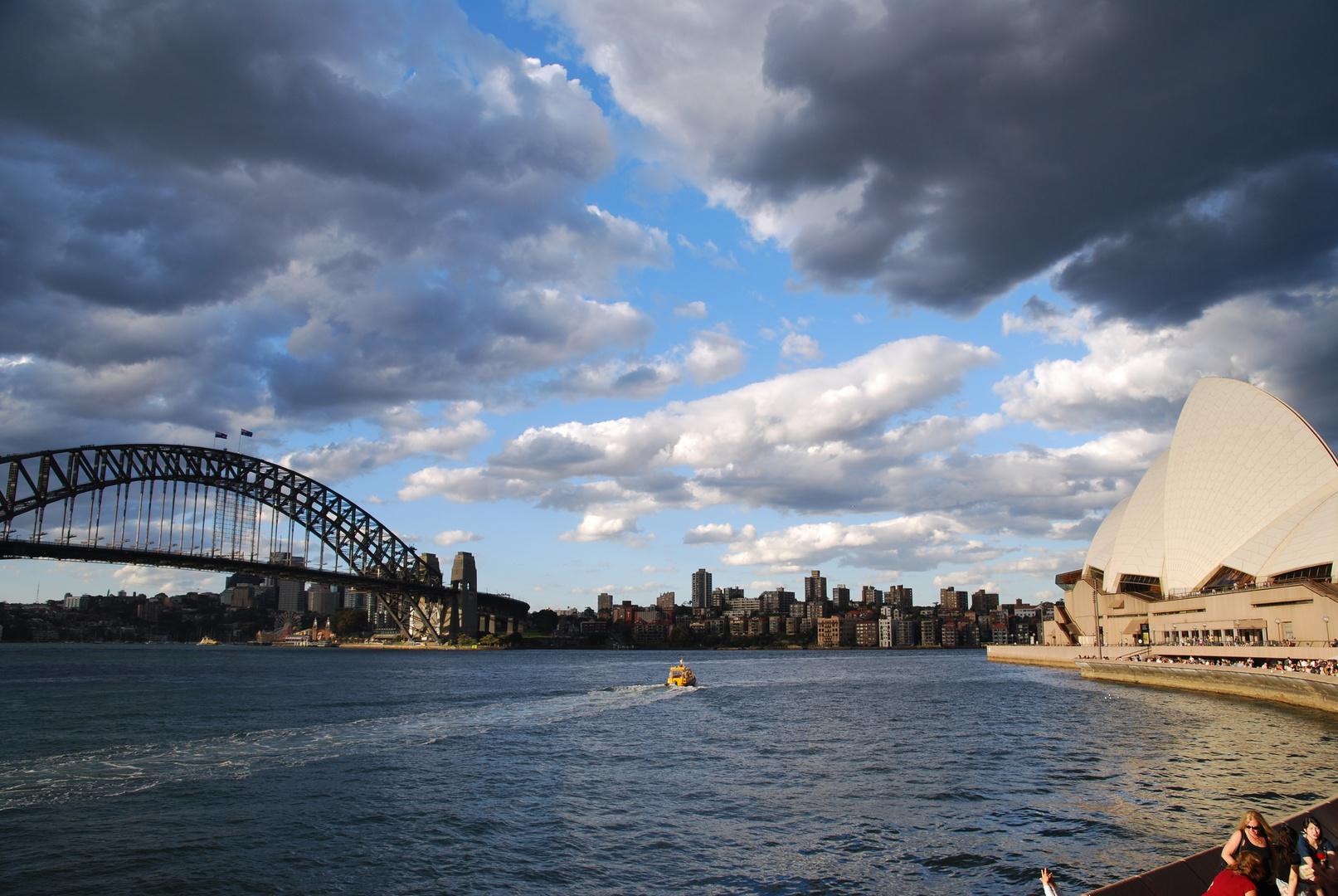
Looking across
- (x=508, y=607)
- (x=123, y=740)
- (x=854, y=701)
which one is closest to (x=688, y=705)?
(x=854, y=701)

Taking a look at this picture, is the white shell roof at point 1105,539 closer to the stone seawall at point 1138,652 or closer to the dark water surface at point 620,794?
the stone seawall at point 1138,652

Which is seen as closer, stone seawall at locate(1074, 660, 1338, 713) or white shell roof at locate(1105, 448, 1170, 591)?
stone seawall at locate(1074, 660, 1338, 713)

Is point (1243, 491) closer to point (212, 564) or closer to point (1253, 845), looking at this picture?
point (1253, 845)

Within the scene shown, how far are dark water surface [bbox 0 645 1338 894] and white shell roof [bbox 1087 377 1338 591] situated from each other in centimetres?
1766

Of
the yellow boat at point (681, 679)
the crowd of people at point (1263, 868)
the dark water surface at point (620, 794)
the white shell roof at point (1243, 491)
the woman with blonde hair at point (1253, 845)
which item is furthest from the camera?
the yellow boat at point (681, 679)

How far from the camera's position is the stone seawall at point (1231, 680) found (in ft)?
117

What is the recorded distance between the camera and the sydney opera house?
49844 millimetres

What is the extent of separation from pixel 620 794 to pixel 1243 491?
2287 inches

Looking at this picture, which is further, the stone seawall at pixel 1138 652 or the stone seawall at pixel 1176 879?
Answer: the stone seawall at pixel 1138 652

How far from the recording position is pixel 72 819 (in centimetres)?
1686

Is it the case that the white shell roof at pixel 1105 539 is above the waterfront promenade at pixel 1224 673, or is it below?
above

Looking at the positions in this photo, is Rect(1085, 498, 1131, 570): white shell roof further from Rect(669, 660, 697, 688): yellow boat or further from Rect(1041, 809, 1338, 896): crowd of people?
Rect(1041, 809, 1338, 896): crowd of people

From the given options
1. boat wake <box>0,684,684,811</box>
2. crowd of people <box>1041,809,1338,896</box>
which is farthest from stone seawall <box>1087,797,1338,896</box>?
boat wake <box>0,684,684,811</box>

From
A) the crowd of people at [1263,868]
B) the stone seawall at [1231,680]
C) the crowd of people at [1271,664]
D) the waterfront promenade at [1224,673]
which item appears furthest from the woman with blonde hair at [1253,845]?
the crowd of people at [1271,664]
